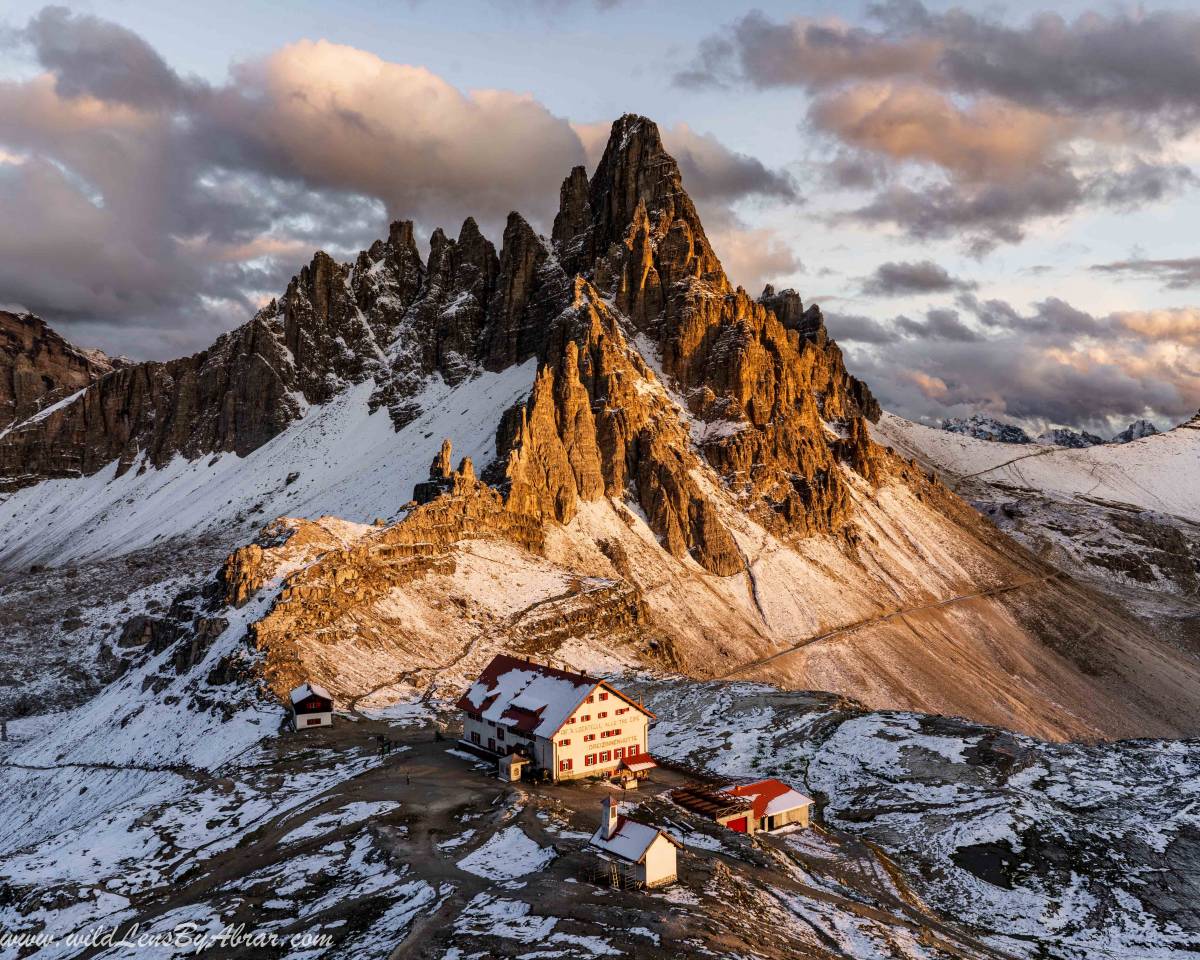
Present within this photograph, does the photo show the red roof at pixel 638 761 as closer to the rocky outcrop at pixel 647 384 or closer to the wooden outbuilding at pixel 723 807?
the wooden outbuilding at pixel 723 807

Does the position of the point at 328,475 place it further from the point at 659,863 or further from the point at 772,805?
the point at 659,863

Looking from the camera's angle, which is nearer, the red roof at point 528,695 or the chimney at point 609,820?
the chimney at point 609,820

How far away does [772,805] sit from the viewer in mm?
55688

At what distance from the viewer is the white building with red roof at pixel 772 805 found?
180ft

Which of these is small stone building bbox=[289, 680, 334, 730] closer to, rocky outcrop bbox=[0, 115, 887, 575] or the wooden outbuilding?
the wooden outbuilding

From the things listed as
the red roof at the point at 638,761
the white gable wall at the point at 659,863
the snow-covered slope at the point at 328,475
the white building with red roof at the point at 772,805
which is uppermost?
the snow-covered slope at the point at 328,475

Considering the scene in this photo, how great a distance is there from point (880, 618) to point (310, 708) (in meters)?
102

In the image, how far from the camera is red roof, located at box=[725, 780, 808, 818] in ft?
180

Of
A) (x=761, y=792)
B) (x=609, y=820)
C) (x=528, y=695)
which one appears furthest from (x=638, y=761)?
(x=609, y=820)

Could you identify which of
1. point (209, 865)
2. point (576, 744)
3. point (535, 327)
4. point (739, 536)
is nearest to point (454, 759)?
point (576, 744)

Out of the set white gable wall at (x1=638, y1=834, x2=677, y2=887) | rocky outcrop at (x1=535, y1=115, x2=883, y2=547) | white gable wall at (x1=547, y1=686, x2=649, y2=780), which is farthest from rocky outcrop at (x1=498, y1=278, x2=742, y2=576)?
white gable wall at (x1=638, y1=834, x2=677, y2=887)

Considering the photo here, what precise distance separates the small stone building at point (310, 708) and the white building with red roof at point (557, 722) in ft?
40.9

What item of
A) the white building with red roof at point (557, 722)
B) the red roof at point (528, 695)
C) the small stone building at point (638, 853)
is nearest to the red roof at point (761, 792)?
the white building with red roof at point (557, 722)

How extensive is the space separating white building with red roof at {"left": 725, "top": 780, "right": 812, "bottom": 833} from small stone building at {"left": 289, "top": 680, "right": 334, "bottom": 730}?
102ft
